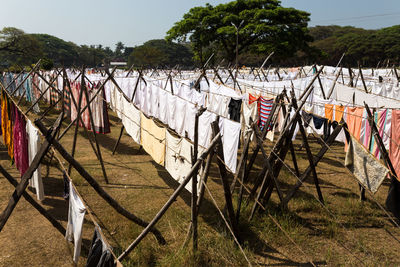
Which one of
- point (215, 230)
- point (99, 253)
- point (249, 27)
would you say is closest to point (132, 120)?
point (215, 230)

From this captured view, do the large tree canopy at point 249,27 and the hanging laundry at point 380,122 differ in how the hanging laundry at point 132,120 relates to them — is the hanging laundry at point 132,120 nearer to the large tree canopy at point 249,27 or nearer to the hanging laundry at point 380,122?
the hanging laundry at point 380,122

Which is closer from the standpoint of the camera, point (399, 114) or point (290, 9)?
point (399, 114)

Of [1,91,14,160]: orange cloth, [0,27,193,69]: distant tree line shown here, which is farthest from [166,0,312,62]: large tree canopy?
[1,91,14,160]: orange cloth

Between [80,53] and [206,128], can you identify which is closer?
[206,128]

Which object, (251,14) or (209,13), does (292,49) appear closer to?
(251,14)

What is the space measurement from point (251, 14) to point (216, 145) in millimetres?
33150

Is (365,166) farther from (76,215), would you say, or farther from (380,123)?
(76,215)

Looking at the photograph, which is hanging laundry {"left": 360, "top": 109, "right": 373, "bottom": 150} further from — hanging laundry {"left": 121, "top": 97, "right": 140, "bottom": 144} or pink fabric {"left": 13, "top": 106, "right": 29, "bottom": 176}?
pink fabric {"left": 13, "top": 106, "right": 29, "bottom": 176}

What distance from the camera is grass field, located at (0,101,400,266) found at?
13.9ft

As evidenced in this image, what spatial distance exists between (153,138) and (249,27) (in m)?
29.5

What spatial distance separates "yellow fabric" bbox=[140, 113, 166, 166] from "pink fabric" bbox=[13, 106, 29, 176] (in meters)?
2.27

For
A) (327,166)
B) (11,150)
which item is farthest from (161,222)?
(327,166)

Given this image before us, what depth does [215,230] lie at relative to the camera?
16.4 feet

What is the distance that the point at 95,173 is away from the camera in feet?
24.4
